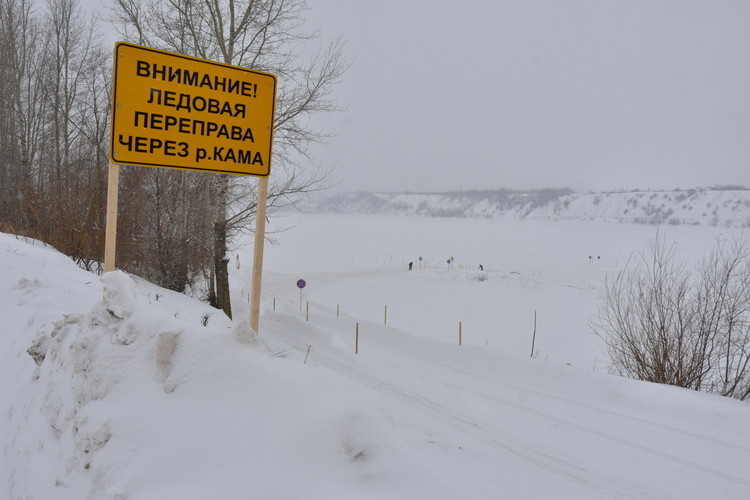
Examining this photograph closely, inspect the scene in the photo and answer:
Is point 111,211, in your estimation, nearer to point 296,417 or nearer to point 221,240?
point 296,417

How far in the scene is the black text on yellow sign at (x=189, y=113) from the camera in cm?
365

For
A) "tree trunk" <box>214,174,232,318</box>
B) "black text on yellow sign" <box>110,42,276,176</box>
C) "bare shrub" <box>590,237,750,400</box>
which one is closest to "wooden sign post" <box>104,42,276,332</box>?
"black text on yellow sign" <box>110,42,276,176</box>

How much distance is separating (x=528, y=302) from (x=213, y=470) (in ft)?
87.9

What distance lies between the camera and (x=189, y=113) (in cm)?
386

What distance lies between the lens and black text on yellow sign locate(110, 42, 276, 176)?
3.65 meters


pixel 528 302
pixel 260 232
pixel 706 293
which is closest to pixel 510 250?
pixel 528 302

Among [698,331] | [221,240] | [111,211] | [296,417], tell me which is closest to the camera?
[296,417]

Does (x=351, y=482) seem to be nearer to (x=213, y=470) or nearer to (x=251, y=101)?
(x=213, y=470)

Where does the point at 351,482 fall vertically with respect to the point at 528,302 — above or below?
above

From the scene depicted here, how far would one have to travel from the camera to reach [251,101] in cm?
412

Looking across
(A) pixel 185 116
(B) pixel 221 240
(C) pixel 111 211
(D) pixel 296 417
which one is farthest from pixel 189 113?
(B) pixel 221 240

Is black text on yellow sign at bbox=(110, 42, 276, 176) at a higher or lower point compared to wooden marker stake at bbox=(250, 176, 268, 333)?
higher

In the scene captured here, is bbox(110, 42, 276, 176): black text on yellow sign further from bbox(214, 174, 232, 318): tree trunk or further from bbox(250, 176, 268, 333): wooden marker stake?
bbox(214, 174, 232, 318): tree trunk

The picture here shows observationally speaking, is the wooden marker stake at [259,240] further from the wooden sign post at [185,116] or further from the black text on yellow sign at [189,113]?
the black text on yellow sign at [189,113]
